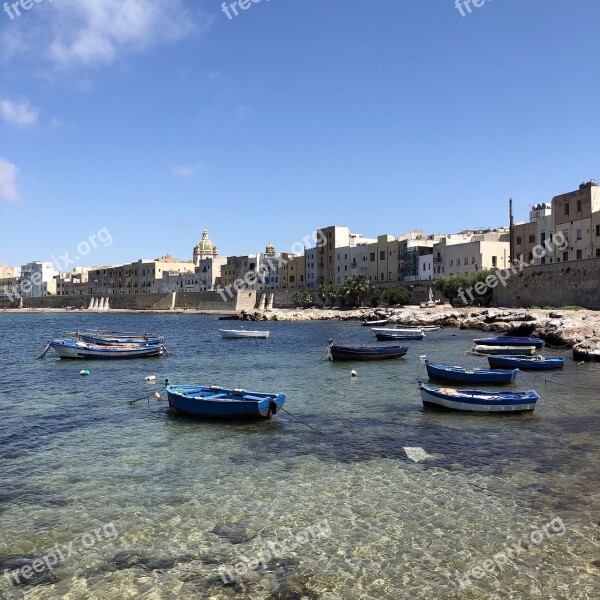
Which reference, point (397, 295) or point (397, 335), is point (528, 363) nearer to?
point (397, 335)

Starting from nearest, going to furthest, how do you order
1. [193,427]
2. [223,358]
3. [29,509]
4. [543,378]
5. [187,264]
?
1. [29,509]
2. [193,427]
3. [543,378]
4. [223,358]
5. [187,264]

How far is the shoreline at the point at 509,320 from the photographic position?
126 feet

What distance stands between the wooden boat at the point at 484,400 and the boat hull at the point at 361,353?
14.7m

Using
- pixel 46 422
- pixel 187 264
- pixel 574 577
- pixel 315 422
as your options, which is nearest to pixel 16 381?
pixel 46 422

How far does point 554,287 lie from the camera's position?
6016cm

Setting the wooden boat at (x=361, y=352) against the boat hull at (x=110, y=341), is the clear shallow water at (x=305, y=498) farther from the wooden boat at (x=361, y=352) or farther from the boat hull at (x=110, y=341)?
the boat hull at (x=110, y=341)

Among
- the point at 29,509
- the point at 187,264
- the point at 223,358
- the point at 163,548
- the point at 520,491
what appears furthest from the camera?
the point at 187,264

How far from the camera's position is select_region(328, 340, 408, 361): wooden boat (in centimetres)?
3381

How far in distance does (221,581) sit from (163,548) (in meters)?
1.45

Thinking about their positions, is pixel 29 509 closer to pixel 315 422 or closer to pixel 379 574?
pixel 379 574

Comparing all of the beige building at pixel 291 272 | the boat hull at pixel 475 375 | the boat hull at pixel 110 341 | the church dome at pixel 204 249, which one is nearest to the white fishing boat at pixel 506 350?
the boat hull at pixel 475 375

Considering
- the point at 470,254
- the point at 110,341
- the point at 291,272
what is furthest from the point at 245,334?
the point at 291,272

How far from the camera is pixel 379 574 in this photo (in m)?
8.34

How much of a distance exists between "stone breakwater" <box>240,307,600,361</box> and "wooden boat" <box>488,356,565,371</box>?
3.97 meters
